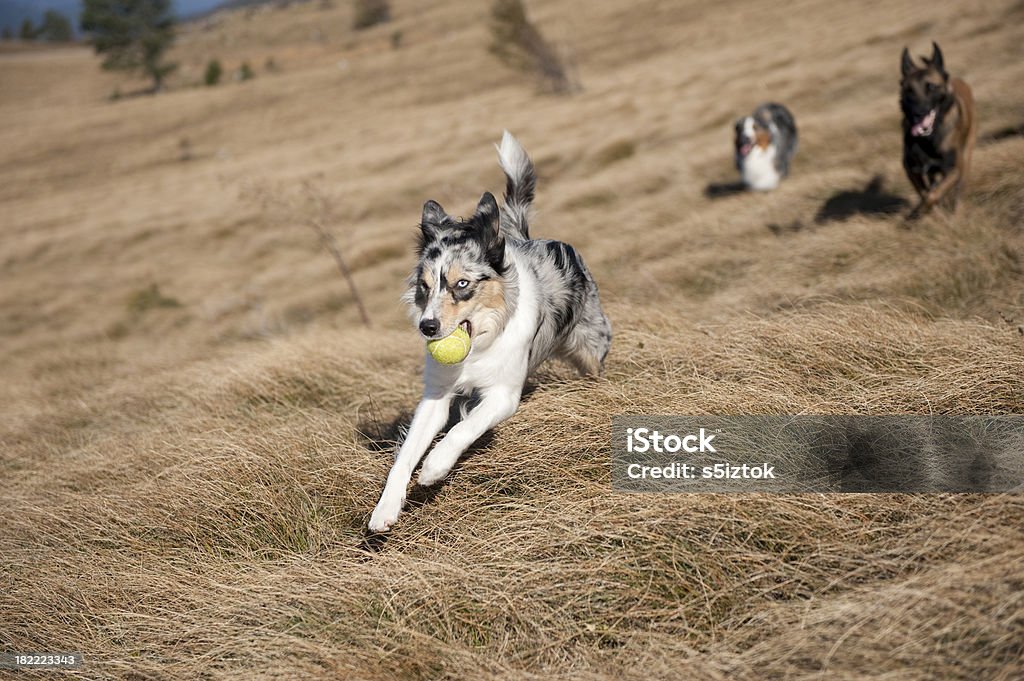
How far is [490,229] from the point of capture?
3824 mm

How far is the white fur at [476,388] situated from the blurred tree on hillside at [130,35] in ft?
198

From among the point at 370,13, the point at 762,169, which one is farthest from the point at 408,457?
the point at 370,13

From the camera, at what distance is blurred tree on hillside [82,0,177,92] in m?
55.5

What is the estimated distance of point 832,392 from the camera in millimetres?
4172

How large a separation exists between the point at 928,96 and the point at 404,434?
22.6ft

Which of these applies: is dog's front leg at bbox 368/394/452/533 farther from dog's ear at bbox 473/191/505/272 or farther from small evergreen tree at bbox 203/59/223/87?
small evergreen tree at bbox 203/59/223/87

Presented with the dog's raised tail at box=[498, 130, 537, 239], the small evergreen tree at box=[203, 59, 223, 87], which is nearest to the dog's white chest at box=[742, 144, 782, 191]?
the dog's raised tail at box=[498, 130, 537, 239]

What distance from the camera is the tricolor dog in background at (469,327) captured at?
359cm

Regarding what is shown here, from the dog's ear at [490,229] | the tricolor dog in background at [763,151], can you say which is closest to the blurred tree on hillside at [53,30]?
the tricolor dog in background at [763,151]

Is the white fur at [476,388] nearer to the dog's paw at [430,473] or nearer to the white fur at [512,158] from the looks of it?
the dog's paw at [430,473]

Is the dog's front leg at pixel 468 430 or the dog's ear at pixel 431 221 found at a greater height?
the dog's ear at pixel 431 221

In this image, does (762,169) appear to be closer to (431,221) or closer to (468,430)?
(431,221)

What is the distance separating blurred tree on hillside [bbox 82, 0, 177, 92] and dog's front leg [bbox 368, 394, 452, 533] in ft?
198

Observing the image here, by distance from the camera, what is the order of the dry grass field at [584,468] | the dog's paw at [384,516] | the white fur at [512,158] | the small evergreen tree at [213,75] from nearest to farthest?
the dry grass field at [584,468] → the dog's paw at [384,516] → the white fur at [512,158] → the small evergreen tree at [213,75]
